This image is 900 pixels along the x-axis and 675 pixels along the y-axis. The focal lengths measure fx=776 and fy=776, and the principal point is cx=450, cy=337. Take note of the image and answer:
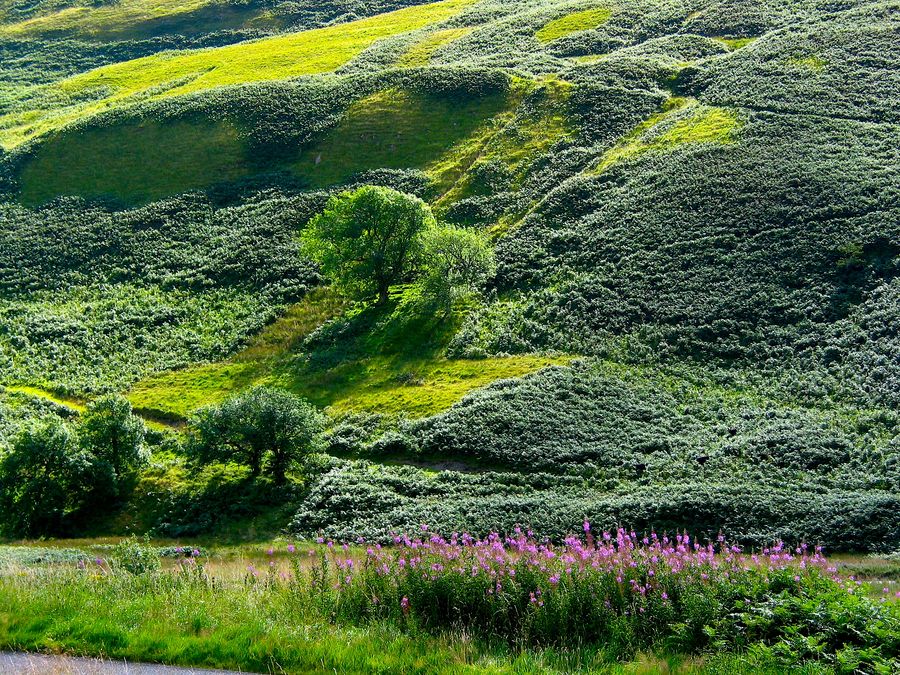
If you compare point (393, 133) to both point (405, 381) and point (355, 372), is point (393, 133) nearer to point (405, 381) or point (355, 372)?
point (355, 372)

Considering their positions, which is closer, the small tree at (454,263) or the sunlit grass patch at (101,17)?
the small tree at (454,263)

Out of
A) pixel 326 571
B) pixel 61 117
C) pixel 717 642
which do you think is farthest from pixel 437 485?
pixel 61 117

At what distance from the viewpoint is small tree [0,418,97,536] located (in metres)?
36.2

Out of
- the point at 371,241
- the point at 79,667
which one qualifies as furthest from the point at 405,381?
the point at 79,667

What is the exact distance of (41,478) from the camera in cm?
3656

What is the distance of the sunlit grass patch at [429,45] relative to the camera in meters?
103

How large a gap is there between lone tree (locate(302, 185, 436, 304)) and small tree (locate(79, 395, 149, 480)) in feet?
74.9

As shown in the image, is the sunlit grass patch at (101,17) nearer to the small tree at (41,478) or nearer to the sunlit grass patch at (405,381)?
the sunlit grass patch at (405,381)

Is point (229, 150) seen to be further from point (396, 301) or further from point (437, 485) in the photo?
point (437, 485)

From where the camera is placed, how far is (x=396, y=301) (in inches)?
2383

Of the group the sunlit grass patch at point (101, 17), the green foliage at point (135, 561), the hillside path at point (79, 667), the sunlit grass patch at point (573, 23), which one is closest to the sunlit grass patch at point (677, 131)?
the sunlit grass patch at point (573, 23)

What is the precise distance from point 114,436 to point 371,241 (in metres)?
26.6

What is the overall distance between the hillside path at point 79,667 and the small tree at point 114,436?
96.2 ft

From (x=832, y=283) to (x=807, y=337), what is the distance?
6326 mm
